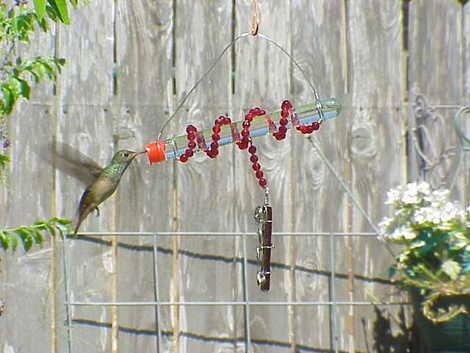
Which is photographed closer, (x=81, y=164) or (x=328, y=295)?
(x=81, y=164)

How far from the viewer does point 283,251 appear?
12.7 feet

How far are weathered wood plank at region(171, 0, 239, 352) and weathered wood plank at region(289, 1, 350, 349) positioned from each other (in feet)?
0.84

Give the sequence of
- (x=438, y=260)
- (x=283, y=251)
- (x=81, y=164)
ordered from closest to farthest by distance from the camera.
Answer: (x=81, y=164), (x=438, y=260), (x=283, y=251)

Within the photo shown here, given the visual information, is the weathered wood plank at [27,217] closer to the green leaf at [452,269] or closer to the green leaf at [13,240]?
the green leaf at [13,240]

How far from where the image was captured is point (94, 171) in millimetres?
2922

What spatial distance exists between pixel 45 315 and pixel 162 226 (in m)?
0.53

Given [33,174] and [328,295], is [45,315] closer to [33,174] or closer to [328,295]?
[33,174]

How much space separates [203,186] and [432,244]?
0.86m

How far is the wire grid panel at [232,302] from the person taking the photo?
3.77 m

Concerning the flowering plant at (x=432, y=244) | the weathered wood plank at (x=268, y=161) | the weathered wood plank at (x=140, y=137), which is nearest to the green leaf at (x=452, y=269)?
the flowering plant at (x=432, y=244)

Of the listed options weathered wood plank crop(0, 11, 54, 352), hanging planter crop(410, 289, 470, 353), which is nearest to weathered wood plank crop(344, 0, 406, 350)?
hanging planter crop(410, 289, 470, 353)

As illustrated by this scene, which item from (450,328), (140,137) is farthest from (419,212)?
(140,137)

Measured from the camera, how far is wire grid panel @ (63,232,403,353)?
3773 mm

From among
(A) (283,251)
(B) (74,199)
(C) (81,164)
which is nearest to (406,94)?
(A) (283,251)
